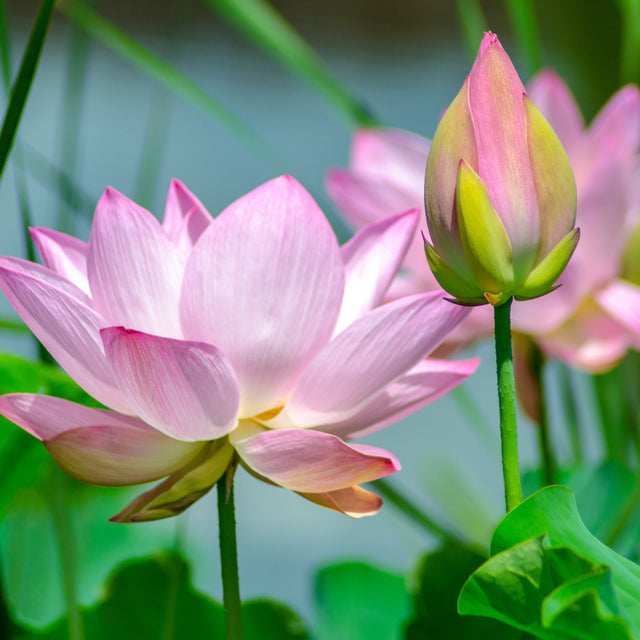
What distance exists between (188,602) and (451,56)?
195 cm

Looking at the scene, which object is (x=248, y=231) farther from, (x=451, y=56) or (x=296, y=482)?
(x=451, y=56)

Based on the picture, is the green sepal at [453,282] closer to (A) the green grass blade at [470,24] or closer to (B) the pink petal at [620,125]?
(B) the pink petal at [620,125]

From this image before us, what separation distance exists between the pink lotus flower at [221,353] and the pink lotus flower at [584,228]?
17 centimetres

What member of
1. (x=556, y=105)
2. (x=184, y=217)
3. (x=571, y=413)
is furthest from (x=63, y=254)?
(x=571, y=413)

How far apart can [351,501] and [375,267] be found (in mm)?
67

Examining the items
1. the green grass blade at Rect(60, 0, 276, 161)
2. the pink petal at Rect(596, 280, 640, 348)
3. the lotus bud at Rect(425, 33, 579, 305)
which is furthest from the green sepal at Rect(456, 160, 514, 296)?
the green grass blade at Rect(60, 0, 276, 161)

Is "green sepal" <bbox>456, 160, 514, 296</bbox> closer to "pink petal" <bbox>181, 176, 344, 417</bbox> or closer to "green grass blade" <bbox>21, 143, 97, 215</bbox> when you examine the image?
"pink petal" <bbox>181, 176, 344, 417</bbox>

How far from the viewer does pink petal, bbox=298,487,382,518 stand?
20 centimetres

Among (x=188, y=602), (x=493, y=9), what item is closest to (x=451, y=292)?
(x=188, y=602)

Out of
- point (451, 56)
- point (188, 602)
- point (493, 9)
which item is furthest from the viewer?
point (493, 9)

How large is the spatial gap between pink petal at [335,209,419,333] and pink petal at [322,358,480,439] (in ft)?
0.08

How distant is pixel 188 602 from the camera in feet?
1.02

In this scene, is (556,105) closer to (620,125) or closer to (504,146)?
(620,125)

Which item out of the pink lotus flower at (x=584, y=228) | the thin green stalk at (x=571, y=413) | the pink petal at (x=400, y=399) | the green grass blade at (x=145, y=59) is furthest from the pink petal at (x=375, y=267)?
the thin green stalk at (x=571, y=413)
